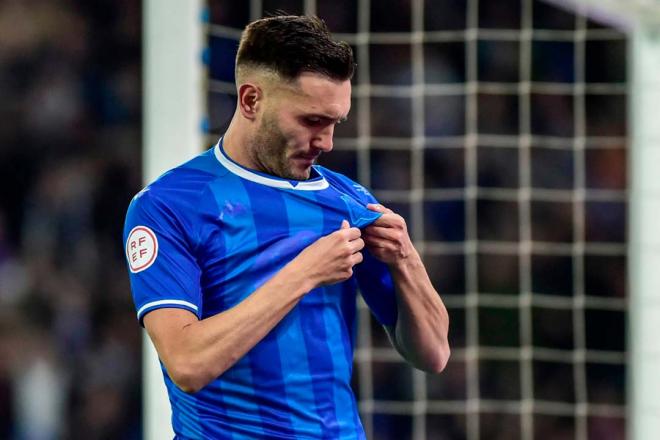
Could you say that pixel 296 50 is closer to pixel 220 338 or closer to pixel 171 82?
pixel 220 338

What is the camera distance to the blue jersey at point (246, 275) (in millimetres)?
2076

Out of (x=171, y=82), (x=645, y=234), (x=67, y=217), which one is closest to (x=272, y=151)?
(x=171, y=82)

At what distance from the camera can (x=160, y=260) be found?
2053 millimetres

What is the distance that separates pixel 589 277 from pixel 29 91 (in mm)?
3308

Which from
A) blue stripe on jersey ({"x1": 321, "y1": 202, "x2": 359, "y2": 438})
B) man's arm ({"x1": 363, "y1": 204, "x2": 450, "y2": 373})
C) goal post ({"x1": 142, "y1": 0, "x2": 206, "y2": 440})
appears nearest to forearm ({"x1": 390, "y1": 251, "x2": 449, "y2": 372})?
man's arm ({"x1": 363, "y1": 204, "x2": 450, "y2": 373})

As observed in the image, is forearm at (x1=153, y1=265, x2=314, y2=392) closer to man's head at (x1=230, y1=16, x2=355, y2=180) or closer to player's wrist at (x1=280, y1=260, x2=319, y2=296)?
player's wrist at (x1=280, y1=260, x2=319, y2=296)

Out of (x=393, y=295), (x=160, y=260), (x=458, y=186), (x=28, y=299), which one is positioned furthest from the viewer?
(x=458, y=186)

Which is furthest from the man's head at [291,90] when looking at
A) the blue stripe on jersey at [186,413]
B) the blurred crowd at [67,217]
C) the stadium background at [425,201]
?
the blurred crowd at [67,217]

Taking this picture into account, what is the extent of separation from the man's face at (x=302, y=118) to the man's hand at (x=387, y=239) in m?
0.17

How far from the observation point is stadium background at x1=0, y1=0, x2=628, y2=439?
626cm

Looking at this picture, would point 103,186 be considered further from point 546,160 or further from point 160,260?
point 160,260

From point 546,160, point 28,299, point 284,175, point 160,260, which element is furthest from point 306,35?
point 546,160

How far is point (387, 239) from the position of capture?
2.18 metres

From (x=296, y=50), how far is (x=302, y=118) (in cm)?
12
